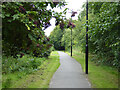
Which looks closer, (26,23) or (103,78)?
(26,23)

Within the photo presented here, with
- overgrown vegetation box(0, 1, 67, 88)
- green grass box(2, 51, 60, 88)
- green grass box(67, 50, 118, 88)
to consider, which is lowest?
green grass box(67, 50, 118, 88)

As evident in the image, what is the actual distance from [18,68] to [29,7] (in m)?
5.99

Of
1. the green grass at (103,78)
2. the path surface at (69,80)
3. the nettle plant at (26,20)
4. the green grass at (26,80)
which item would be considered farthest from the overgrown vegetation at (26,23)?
the green grass at (103,78)

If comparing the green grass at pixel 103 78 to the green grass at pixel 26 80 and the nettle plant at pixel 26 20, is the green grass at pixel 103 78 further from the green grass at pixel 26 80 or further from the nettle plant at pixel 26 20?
the nettle plant at pixel 26 20

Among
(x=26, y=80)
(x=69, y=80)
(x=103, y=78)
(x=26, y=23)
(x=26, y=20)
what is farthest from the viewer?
(x=103, y=78)

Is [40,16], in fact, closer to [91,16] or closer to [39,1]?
[39,1]

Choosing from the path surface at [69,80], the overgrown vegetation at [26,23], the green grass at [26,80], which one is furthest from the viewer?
the path surface at [69,80]

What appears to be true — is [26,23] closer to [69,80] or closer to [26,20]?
[26,20]

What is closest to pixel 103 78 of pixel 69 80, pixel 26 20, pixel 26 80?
pixel 69 80

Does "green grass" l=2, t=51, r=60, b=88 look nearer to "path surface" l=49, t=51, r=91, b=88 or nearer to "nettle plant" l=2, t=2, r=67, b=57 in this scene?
"path surface" l=49, t=51, r=91, b=88

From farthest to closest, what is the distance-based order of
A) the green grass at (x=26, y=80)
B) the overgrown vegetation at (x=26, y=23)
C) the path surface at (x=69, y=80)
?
the path surface at (x=69, y=80)
the green grass at (x=26, y=80)
the overgrown vegetation at (x=26, y=23)

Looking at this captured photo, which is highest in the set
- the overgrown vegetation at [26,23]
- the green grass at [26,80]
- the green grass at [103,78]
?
the overgrown vegetation at [26,23]

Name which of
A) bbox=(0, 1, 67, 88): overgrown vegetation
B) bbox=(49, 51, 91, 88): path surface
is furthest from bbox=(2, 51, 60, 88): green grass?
bbox=(49, 51, 91, 88): path surface

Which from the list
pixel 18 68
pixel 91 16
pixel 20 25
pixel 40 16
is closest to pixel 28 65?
pixel 18 68
